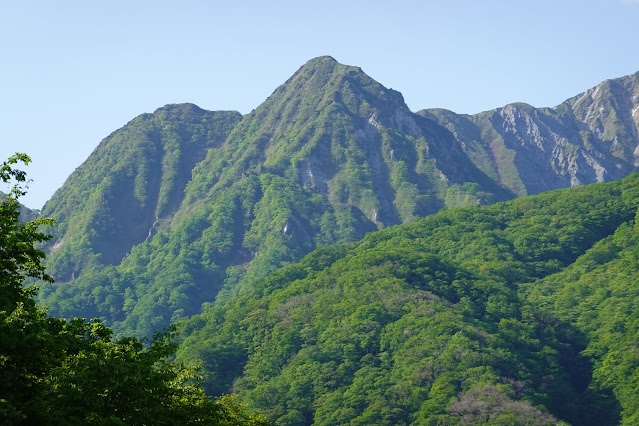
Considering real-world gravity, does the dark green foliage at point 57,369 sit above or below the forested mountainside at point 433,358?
below

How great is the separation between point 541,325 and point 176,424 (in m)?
164

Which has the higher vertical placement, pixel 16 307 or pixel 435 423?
pixel 435 423

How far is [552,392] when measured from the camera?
160375 millimetres

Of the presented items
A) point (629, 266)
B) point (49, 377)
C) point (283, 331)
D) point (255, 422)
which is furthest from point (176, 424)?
point (629, 266)

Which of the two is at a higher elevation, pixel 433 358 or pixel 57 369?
pixel 433 358

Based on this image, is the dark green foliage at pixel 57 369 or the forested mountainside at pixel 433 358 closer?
the dark green foliage at pixel 57 369

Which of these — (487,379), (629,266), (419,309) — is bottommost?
(487,379)

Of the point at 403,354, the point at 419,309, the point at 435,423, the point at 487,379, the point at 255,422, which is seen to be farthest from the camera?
the point at 419,309

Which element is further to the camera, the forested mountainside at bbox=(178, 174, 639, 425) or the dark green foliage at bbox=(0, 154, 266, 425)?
the forested mountainside at bbox=(178, 174, 639, 425)

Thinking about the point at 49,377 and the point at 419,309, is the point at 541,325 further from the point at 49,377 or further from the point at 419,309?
the point at 49,377

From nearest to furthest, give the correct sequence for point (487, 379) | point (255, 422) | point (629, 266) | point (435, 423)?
1. point (255, 422)
2. point (435, 423)
3. point (487, 379)
4. point (629, 266)

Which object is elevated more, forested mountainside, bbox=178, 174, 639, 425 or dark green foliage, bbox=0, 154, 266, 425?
forested mountainside, bbox=178, 174, 639, 425

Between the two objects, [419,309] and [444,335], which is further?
[419,309]

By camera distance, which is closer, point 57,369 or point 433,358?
point 57,369
